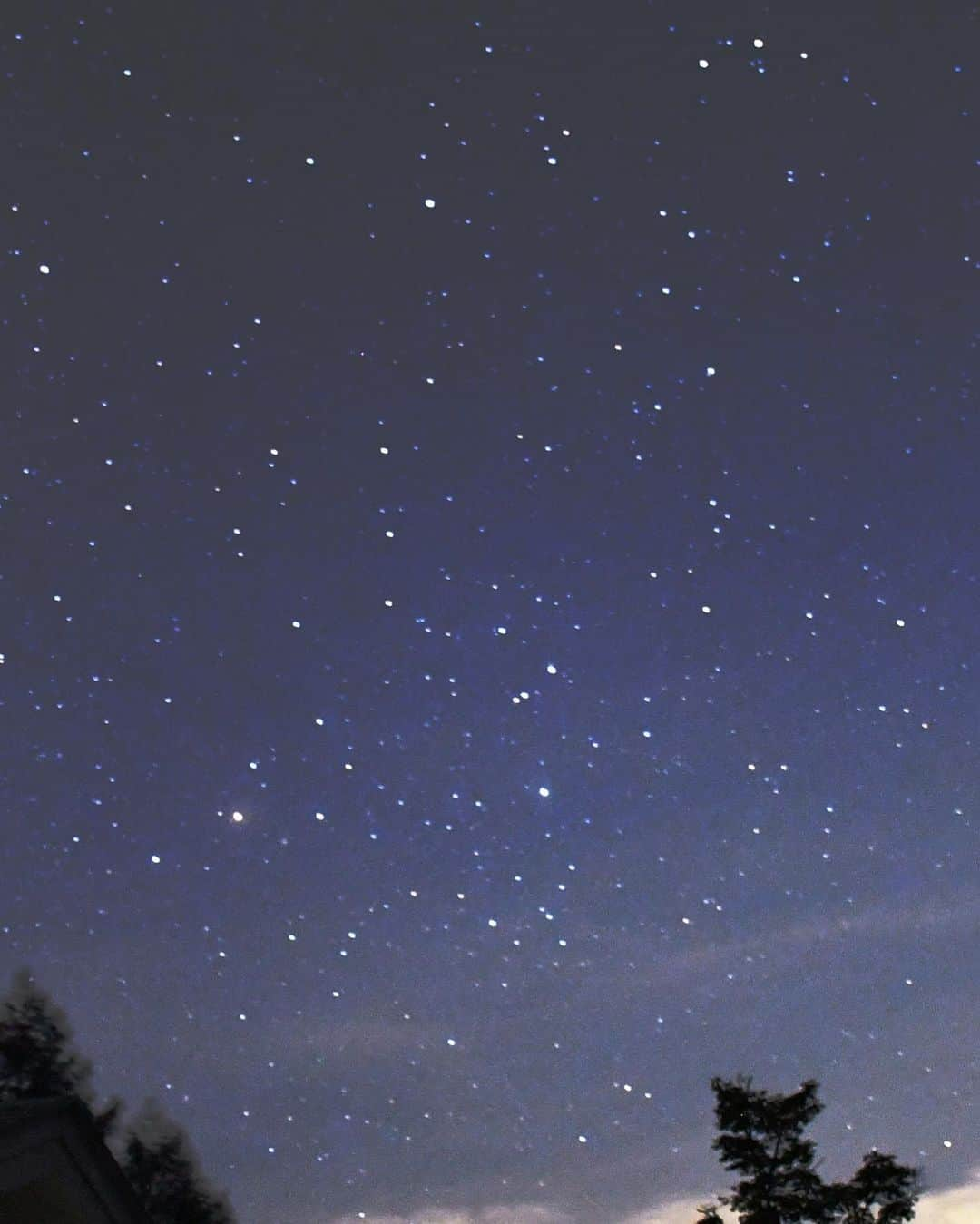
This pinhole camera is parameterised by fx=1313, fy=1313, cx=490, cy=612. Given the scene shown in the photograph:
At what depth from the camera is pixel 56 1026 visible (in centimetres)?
3053

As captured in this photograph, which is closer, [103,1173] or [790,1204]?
[103,1173]

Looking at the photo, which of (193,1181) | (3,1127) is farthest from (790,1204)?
(3,1127)

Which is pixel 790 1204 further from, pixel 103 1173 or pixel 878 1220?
pixel 103 1173

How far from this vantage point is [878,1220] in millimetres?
26391

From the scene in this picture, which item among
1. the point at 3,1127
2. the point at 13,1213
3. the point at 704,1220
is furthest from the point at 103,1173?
the point at 704,1220

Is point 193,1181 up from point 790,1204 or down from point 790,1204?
up

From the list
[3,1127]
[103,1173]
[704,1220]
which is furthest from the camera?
[704,1220]

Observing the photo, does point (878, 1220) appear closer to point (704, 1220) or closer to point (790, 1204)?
point (790, 1204)

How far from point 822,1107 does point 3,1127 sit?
19.8 metres

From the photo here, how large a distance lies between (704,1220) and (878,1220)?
376cm

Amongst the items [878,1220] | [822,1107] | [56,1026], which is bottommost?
[878,1220]

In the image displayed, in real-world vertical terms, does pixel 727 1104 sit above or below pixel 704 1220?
above

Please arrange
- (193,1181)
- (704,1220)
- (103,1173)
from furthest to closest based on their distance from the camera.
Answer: (193,1181), (704,1220), (103,1173)

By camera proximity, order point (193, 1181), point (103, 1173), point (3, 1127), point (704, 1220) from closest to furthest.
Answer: point (3, 1127) → point (103, 1173) → point (704, 1220) → point (193, 1181)
